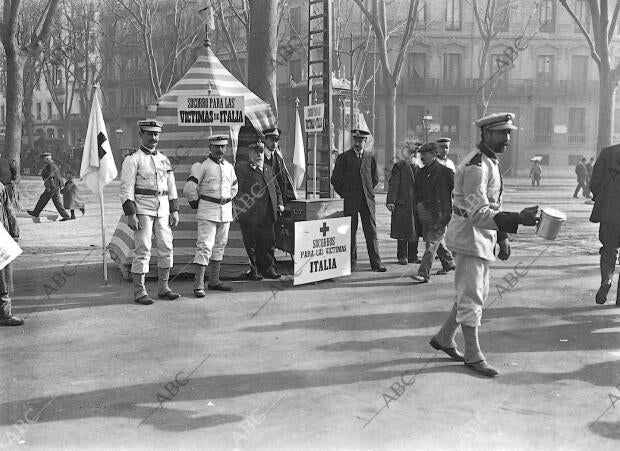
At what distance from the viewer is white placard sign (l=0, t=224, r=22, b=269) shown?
6363 mm

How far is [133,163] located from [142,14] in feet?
73.9

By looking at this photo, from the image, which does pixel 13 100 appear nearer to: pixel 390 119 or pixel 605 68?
pixel 390 119

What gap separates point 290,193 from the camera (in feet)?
35.3

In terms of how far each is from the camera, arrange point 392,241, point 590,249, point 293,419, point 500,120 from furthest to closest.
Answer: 1. point 392,241
2. point 590,249
3. point 500,120
4. point 293,419

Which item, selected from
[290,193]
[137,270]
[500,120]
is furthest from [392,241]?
[500,120]

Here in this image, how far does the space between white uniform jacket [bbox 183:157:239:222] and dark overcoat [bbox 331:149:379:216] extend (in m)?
2.13

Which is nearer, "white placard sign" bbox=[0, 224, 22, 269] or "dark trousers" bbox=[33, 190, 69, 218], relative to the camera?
"white placard sign" bbox=[0, 224, 22, 269]

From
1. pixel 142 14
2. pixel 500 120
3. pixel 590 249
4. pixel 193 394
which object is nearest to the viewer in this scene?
pixel 193 394

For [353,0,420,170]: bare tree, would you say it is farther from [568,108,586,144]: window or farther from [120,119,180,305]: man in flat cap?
[568,108,586,144]: window

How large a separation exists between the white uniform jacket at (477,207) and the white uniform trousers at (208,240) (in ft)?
12.5


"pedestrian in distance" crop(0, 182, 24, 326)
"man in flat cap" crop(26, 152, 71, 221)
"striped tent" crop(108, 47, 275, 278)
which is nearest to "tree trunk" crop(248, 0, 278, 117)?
"striped tent" crop(108, 47, 275, 278)

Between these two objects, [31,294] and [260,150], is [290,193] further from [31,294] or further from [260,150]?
[31,294]

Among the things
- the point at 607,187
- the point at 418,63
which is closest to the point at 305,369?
the point at 607,187

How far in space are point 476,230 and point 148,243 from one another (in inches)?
163
